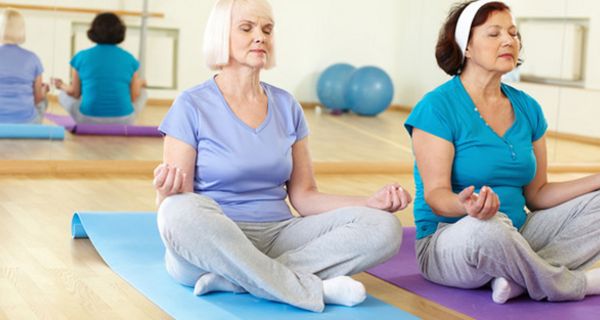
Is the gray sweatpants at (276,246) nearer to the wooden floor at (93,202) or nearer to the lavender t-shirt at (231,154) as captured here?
the lavender t-shirt at (231,154)

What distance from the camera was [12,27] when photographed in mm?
5500

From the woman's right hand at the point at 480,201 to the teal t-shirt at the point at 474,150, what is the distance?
37 centimetres

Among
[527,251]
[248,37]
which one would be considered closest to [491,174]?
[527,251]

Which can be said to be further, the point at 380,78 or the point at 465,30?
the point at 380,78

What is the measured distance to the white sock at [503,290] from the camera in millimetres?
3109

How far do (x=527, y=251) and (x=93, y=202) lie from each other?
7.56ft

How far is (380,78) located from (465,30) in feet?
9.60

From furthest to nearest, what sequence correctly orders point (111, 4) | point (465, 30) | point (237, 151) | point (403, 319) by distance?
point (111, 4)
point (465, 30)
point (237, 151)
point (403, 319)

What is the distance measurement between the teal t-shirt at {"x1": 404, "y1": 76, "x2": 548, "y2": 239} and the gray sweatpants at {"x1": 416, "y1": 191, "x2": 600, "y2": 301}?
4.0 inches

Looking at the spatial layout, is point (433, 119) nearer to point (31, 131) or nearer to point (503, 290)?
point (503, 290)

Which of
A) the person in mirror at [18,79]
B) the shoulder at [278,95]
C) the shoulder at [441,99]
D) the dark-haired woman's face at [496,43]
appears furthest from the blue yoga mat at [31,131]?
the dark-haired woman's face at [496,43]

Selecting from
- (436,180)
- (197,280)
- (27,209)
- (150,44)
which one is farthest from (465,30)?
(150,44)

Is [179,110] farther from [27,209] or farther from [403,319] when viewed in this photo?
[27,209]

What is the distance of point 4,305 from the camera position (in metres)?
2.91
